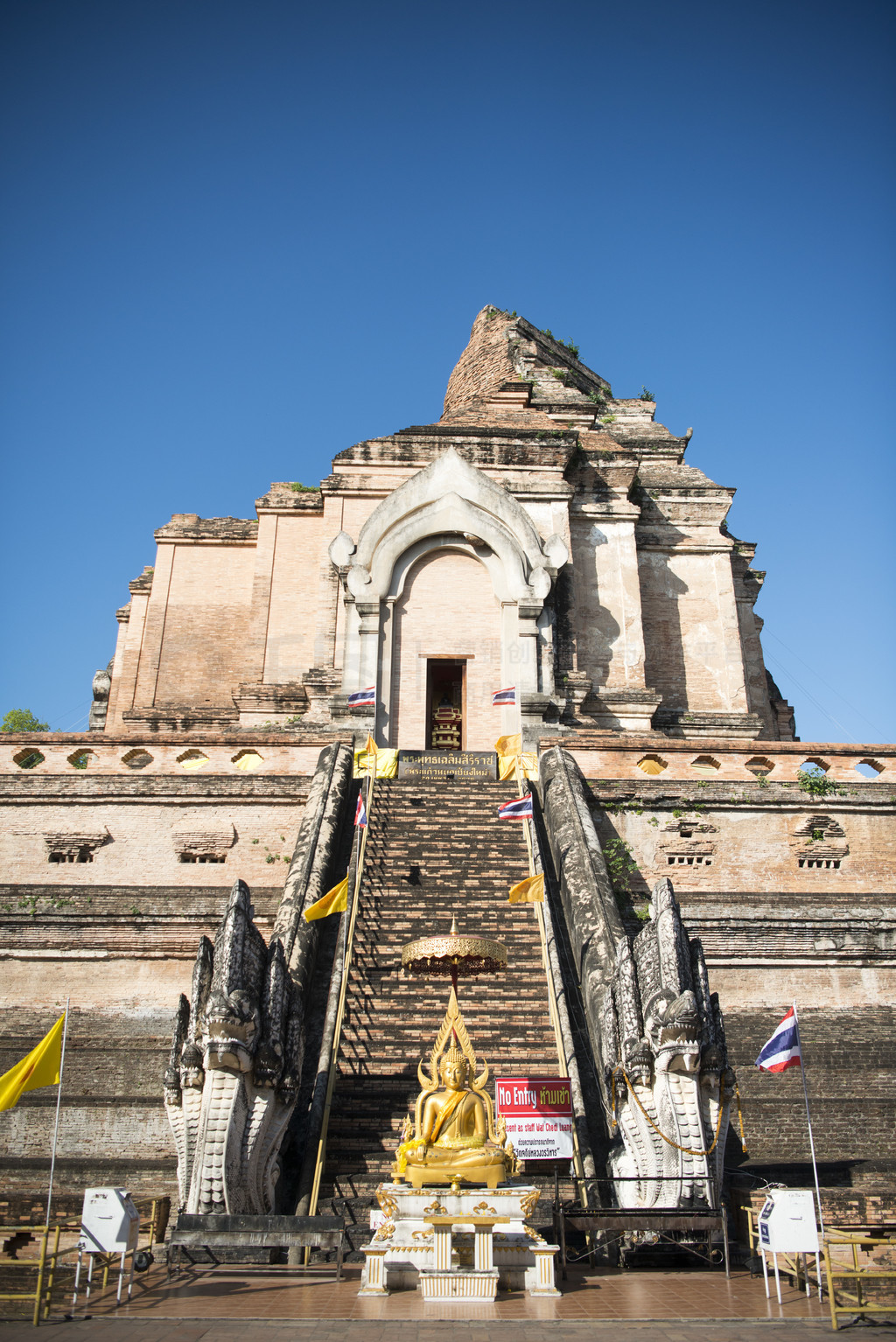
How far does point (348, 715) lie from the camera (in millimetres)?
20453

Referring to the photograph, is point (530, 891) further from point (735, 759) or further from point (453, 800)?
point (735, 759)

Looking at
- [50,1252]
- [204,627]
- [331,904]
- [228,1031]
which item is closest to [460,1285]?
[228,1031]

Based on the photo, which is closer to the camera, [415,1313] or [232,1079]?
[415,1313]

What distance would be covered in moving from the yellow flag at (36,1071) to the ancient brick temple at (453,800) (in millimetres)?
2149

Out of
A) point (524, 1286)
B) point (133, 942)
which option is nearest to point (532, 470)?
point (133, 942)

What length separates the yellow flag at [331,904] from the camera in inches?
506

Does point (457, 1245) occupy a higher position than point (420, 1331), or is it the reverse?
point (457, 1245)

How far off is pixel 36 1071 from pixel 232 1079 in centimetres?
165

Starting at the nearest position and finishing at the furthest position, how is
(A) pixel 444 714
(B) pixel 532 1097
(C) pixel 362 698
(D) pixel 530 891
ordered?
(B) pixel 532 1097 < (D) pixel 530 891 < (C) pixel 362 698 < (A) pixel 444 714

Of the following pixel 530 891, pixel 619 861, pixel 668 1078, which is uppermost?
pixel 619 861

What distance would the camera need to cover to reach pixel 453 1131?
9.21 m

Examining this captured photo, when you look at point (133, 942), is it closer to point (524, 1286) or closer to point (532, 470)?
point (524, 1286)

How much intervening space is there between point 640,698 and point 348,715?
20.9 ft

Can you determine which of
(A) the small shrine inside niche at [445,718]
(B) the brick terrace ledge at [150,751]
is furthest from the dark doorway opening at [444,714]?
(B) the brick terrace ledge at [150,751]
